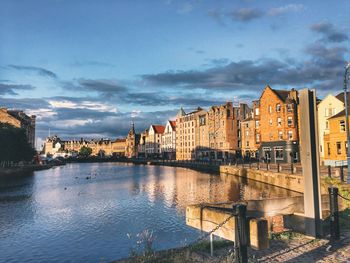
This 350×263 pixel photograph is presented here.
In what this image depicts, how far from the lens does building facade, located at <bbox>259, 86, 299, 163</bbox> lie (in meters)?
69.8

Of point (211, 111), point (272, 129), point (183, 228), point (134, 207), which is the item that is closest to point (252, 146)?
point (272, 129)

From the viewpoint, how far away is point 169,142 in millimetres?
157750

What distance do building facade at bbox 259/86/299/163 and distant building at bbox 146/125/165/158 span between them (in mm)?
97448

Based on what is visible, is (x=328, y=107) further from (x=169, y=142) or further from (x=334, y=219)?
(x=169, y=142)

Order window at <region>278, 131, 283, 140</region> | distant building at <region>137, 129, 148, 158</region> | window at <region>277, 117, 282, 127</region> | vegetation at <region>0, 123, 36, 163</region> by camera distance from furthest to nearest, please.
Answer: distant building at <region>137, 129, 148, 158</region>
vegetation at <region>0, 123, 36, 163</region>
window at <region>277, 117, 282, 127</region>
window at <region>278, 131, 283, 140</region>

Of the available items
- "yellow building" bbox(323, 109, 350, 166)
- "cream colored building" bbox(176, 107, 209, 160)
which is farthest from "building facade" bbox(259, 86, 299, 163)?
"cream colored building" bbox(176, 107, 209, 160)

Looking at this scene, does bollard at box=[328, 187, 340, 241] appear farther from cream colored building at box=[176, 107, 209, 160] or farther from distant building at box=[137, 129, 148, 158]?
distant building at box=[137, 129, 148, 158]

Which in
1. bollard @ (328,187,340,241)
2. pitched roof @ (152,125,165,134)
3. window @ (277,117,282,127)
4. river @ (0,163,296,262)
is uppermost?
pitched roof @ (152,125,165,134)

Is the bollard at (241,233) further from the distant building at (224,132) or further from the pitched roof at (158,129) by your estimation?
the pitched roof at (158,129)

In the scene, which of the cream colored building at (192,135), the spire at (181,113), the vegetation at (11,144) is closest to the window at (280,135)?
the cream colored building at (192,135)

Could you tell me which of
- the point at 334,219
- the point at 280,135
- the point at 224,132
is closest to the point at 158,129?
the point at 224,132

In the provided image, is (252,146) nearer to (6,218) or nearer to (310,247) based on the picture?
(6,218)

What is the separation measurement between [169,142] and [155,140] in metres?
17.0

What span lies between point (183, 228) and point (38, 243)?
30.8 ft
